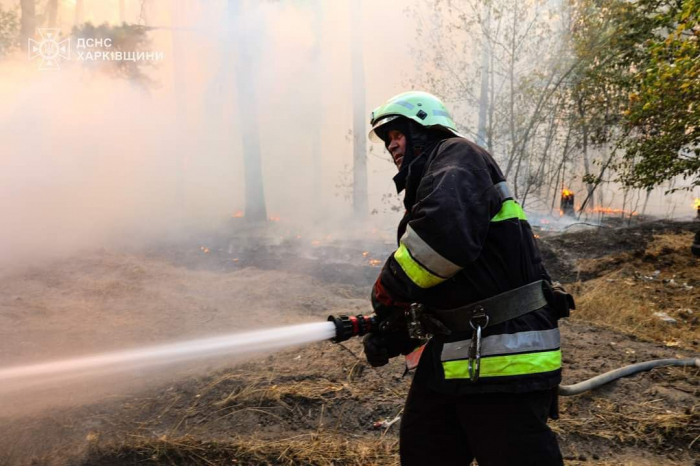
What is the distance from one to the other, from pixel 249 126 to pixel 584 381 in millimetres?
12256

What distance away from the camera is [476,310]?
1.77 m

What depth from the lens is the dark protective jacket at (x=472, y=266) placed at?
166cm

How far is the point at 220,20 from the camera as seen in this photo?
13906 mm

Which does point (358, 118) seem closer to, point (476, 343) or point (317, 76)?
point (317, 76)

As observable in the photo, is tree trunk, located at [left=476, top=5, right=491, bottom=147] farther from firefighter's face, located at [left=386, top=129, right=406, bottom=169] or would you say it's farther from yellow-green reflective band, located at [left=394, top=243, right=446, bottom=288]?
yellow-green reflective band, located at [left=394, top=243, right=446, bottom=288]

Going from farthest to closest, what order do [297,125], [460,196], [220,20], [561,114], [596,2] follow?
[297,125] → [220,20] → [561,114] → [596,2] → [460,196]

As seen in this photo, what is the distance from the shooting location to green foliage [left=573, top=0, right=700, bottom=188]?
4.52 m

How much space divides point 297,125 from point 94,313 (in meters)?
15.3

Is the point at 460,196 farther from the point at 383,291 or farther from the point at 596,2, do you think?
the point at 596,2

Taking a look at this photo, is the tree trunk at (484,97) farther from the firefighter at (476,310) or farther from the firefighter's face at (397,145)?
the firefighter at (476,310)

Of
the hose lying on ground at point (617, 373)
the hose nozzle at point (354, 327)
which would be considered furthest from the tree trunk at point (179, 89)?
the hose lying on ground at point (617, 373)

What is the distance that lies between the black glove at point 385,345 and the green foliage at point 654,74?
3932 millimetres

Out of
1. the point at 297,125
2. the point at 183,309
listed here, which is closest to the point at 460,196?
the point at 183,309

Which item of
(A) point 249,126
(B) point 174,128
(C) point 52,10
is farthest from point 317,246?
(C) point 52,10
